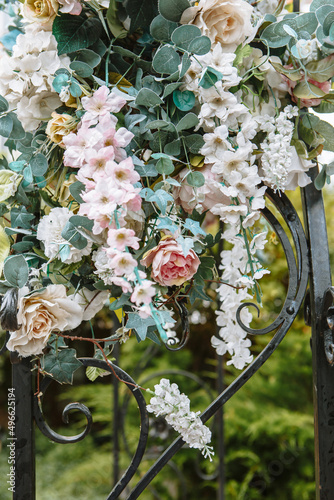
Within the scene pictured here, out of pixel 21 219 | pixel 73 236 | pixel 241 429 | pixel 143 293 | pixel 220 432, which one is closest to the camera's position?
pixel 143 293

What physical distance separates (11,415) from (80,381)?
285 centimetres

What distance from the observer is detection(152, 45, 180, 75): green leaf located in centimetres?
65

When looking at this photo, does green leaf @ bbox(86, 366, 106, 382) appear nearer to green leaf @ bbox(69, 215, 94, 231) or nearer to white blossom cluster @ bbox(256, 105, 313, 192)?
green leaf @ bbox(69, 215, 94, 231)

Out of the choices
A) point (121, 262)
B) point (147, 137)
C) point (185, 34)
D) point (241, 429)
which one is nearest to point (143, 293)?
point (121, 262)

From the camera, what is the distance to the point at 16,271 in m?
0.67

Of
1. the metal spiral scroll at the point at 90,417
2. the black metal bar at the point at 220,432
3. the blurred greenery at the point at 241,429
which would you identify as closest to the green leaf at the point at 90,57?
the metal spiral scroll at the point at 90,417

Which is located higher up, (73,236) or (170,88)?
(170,88)

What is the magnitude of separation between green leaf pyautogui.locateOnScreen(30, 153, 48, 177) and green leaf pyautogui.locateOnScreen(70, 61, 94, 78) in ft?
0.45

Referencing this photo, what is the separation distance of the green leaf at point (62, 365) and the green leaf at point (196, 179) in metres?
0.31

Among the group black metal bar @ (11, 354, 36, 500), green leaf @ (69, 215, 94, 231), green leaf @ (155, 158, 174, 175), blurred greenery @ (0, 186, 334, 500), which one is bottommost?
blurred greenery @ (0, 186, 334, 500)

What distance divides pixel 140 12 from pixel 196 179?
10.7 inches

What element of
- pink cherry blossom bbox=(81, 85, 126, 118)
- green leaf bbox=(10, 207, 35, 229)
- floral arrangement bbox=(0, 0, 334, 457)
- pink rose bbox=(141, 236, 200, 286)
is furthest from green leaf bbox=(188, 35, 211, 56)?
green leaf bbox=(10, 207, 35, 229)

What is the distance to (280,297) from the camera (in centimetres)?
243

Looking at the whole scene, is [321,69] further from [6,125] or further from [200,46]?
[6,125]
